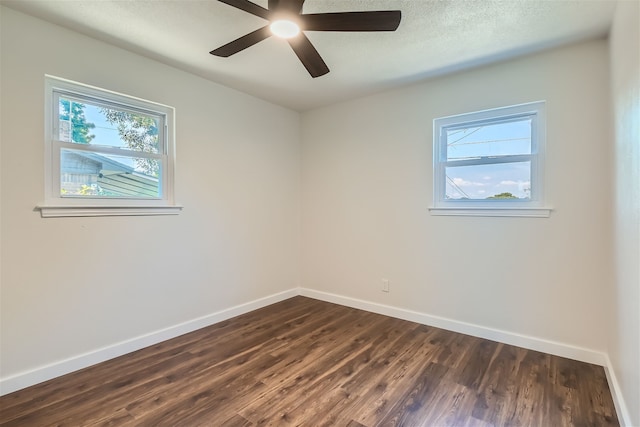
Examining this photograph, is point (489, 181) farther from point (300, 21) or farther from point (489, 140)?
point (300, 21)

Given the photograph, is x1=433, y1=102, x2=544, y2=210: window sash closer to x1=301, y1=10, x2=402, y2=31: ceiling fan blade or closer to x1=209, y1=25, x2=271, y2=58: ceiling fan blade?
x1=301, y1=10, x2=402, y2=31: ceiling fan blade

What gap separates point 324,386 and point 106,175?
7.52 feet

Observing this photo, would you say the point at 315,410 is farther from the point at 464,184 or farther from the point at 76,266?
the point at 464,184

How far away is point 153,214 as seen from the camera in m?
2.76

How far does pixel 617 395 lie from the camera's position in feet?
6.21

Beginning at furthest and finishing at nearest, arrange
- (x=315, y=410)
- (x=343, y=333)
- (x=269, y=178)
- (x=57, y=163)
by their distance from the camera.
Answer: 1. (x=269, y=178)
2. (x=343, y=333)
3. (x=57, y=163)
4. (x=315, y=410)

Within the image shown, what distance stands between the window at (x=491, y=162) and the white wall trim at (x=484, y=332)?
1.05 metres

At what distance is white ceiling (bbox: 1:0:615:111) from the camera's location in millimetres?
1985

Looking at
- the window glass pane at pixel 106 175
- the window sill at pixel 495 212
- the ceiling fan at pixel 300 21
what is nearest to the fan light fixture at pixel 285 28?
the ceiling fan at pixel 300 21

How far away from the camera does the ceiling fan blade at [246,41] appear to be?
5.92 ft

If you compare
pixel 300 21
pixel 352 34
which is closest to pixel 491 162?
pixel 352 34

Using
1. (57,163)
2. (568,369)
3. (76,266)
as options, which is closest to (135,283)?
(76,266)

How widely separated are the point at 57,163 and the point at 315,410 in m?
2.39

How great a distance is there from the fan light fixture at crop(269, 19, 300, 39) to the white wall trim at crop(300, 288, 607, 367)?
2777mm
